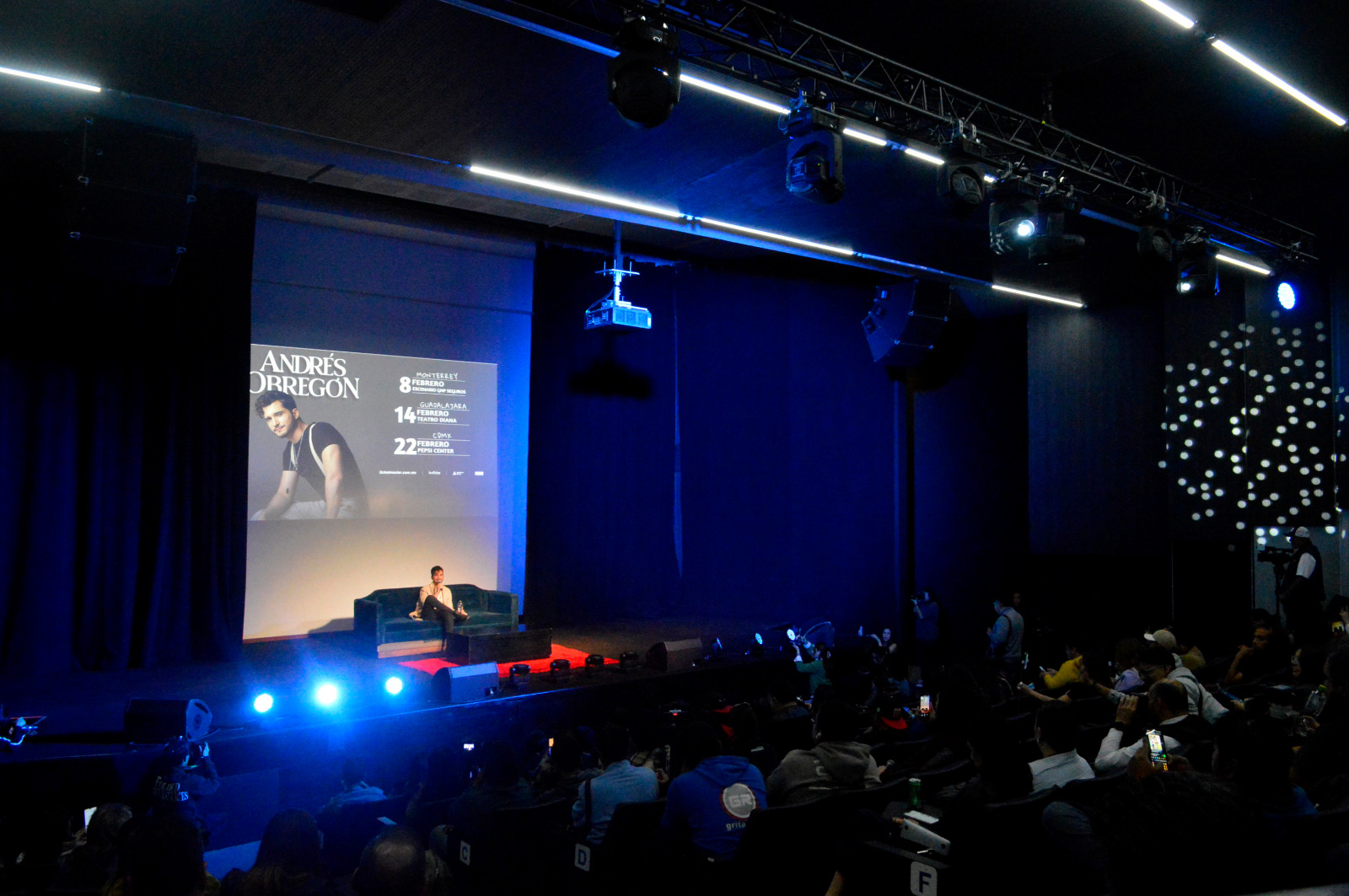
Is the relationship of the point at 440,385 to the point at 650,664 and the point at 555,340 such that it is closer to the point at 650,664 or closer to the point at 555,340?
the point at 555,340

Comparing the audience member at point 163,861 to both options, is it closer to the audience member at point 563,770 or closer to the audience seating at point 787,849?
the audience seating at point 787,849

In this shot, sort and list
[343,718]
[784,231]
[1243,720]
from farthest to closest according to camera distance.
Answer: [784,231], [343,718], [1243,720]

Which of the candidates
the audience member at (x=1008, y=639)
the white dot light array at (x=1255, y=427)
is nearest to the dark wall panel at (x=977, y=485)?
the white dot light array at (x=1255, y=427)

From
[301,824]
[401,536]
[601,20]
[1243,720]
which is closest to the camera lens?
[301,824]

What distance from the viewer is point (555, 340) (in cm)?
1027

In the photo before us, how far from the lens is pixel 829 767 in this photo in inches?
128

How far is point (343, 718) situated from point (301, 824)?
320 centimetres

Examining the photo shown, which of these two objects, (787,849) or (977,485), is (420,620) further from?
(977,485)

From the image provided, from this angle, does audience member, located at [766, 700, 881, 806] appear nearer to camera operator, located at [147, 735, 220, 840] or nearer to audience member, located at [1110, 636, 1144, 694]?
audience member, located at [1110, 636, 1144, 694]

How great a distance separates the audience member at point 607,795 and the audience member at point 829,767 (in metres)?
0.48

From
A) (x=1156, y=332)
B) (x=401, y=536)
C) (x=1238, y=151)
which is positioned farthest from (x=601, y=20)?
(x=1156, y=332)

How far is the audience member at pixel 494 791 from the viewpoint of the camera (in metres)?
3.32

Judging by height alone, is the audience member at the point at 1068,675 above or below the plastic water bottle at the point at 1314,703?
below

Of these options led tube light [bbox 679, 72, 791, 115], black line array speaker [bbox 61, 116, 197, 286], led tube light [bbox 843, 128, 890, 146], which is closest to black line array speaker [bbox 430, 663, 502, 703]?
black line array speaker [bbox 61, 116, 197, 286]
